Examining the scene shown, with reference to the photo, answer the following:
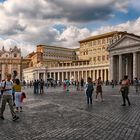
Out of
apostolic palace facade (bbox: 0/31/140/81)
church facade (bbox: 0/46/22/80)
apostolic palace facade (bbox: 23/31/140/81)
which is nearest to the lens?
apostolic palace facade (bbox: 23/31/140/81)

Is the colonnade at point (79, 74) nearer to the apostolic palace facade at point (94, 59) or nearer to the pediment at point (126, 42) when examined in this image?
the apostolic palace facade at point (94, 59)

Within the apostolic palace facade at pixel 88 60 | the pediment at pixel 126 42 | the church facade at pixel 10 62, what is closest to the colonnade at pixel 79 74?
the apostolic palace facade at pixel 88 60

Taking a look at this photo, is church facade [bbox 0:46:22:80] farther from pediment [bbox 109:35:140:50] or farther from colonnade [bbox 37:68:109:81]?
pediment [bbox 109:35:140:50]

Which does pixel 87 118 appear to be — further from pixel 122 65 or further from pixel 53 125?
pixel 122 65

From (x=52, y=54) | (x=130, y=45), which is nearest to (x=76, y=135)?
(x=130, y=45)

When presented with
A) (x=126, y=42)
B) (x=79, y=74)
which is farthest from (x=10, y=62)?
(x=126, y=42)

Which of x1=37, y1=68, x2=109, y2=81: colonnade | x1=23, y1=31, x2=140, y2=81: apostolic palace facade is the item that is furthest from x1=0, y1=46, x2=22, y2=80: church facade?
x1=37, y1=68, x2=109, y2=81: colonnade

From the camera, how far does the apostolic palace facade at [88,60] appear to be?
78.3 metres

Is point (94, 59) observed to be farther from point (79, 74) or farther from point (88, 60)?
point (79, 74)

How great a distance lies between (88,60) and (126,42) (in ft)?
175

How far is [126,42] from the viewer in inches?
3054

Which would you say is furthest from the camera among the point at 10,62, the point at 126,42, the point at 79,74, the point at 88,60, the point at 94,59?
the point at 10,62

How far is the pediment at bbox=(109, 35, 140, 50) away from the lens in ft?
244

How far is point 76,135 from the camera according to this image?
31.1ft
